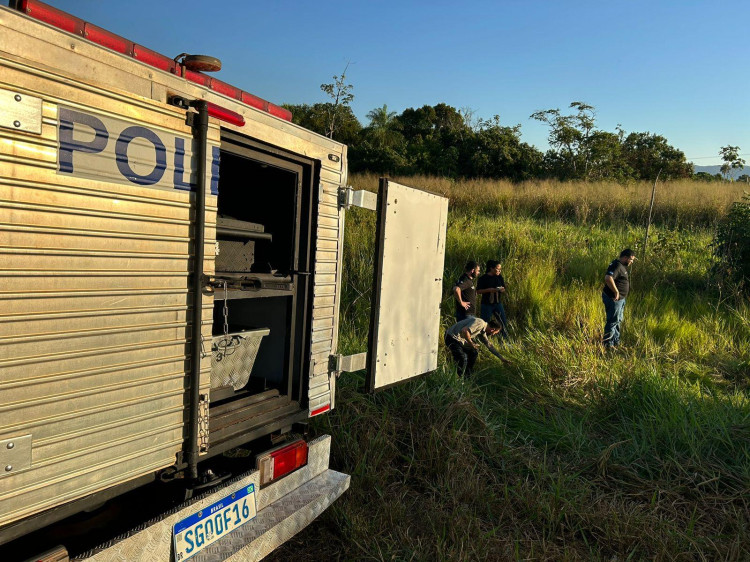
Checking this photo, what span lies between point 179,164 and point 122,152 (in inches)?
10.4

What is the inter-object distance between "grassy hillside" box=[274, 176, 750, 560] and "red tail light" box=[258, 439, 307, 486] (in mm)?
666

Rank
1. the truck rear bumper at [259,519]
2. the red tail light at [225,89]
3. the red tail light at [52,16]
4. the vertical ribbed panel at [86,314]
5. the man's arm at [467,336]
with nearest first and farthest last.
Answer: the vertical ribbed panel at [86,314]
the red tail light at [52,16]
the truck rear bumper at [259,519]
the red tail light at [225,89]
the man's arm at [467,336]

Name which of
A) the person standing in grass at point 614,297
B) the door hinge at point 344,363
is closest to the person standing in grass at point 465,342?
the person standing in grass at point 614,297

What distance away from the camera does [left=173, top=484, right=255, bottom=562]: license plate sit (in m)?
2.45

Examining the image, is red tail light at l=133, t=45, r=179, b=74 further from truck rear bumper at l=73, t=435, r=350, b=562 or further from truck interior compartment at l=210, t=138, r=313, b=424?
truck rear bumper at l=73, t=435, r=350, b=562

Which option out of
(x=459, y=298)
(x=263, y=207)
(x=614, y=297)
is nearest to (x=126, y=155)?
(x=263, y=207)

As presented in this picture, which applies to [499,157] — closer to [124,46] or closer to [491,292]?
[491,292]

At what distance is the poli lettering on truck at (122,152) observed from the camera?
1958 mm

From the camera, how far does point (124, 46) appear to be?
2273 mm

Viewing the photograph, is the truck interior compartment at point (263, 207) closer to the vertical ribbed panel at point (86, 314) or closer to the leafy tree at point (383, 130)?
the vertical ribbed panel at point (86, 314)

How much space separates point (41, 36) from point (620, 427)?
5.08 meters

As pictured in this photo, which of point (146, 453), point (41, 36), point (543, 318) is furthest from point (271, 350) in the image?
point (543, 318)

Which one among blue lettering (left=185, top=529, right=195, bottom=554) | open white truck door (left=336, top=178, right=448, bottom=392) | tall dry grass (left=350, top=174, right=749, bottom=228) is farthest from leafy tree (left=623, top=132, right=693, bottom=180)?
blue lettering (left=185, top=529, right=195, bottom=554)

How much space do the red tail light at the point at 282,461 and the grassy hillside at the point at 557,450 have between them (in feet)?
2.18
